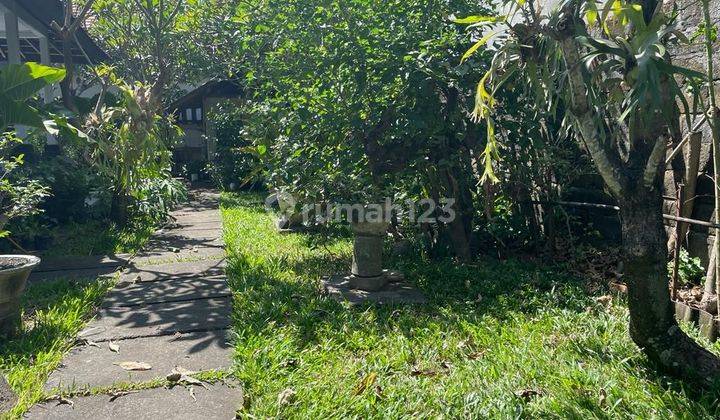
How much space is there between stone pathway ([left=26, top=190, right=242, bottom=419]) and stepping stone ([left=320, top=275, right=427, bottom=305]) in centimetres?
94

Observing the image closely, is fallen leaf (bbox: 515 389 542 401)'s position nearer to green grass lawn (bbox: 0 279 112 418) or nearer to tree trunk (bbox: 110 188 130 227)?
green grass lawn (bbox: 0 279 112 418)

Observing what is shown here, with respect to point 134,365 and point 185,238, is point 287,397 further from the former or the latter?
point 185,238

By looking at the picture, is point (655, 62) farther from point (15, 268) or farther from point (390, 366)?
point (15, 268)

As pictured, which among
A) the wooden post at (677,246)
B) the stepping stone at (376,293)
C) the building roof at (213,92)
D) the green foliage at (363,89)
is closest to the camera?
the wooden post at (677,246)

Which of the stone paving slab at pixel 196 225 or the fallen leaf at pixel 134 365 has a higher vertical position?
the stone paving slab at pixel 196 225

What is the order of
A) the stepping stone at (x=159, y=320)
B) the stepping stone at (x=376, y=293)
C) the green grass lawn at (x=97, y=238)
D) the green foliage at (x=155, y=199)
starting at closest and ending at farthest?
the stepping stone at (x=159, y=320) → the stepping stone at (x=376, y=293) → the green grass lawn at (x=97, y=238) → the green foliage at (x=155, y=199)

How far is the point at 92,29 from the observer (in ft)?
45.8

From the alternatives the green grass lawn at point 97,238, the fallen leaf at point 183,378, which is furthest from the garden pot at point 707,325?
the green grass lawn at point 97,238

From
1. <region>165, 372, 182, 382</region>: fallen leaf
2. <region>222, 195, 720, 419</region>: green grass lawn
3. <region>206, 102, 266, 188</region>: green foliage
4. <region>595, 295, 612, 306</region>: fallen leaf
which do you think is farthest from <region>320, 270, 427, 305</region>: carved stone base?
<region>206, 102, 266, 188</region>: green foliage

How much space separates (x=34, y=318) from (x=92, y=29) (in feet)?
39.7

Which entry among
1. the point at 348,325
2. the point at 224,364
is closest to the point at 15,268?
the point at 224,364

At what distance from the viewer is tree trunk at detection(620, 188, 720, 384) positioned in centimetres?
273

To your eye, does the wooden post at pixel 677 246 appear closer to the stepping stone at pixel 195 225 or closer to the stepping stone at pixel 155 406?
the stepping stone at pixel 155 406

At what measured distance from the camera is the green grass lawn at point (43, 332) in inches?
120
